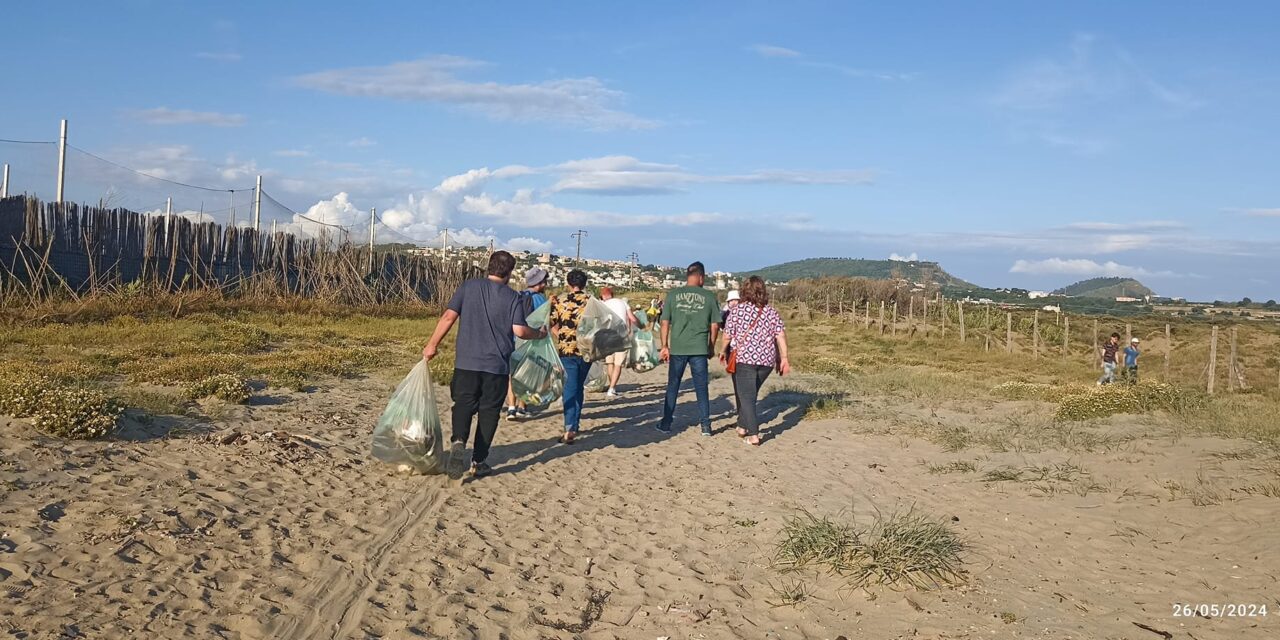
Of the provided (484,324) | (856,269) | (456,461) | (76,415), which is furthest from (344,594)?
(856,269)

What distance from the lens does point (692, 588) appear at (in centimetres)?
485

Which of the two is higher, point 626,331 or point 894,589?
point 626,331

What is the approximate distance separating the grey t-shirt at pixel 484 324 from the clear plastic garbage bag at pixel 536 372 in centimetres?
103

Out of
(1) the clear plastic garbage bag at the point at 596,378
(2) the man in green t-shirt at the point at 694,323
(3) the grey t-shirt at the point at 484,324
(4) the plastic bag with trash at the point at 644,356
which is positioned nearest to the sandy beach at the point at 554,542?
(3) the grey t-shirt at the point at 484,324

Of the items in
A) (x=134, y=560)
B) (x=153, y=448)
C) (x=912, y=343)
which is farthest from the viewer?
(x=912, y=343)

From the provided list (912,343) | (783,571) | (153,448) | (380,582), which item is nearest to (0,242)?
(153,448)

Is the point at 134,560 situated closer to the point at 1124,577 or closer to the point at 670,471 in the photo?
the point at 670,471

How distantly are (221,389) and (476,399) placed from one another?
336 centimetres

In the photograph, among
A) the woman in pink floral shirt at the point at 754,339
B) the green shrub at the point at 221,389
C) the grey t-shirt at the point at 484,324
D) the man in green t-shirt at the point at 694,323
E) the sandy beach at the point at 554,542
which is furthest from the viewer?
the man in green t-shirt at the point at 694,323

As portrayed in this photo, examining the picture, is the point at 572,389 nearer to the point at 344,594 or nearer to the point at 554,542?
the point at 554,542

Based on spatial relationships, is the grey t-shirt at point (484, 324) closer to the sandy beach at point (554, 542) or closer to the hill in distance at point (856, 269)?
the sandy beach at point (554, 542)

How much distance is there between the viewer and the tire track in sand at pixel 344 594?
391cm

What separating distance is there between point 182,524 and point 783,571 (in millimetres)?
3290
